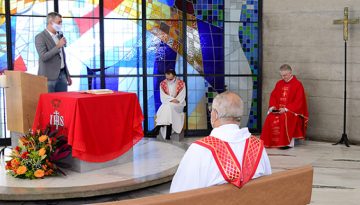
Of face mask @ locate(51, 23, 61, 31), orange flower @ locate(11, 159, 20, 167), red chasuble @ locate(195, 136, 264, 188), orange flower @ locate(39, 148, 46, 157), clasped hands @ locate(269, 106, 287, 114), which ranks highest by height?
face mask @ locate(51, 23, 61, 31)

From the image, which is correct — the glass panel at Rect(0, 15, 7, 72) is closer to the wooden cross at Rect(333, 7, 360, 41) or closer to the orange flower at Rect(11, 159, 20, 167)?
the orange flower at Rect(11, 159, 20, 167)

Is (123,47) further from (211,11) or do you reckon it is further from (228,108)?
(228,108)

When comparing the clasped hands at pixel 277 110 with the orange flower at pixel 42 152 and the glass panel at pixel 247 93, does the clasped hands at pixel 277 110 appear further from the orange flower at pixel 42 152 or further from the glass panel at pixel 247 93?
the orange flower at pixel 42 152

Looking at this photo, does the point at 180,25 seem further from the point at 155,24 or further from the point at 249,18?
the point at 249,18

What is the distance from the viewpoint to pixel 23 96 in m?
5.04

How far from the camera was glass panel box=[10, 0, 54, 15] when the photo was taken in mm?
7324

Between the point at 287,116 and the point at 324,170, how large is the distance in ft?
5.44

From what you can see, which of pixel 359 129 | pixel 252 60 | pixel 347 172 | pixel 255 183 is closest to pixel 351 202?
pixel 347 172

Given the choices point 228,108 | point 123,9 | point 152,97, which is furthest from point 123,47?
point 228,108

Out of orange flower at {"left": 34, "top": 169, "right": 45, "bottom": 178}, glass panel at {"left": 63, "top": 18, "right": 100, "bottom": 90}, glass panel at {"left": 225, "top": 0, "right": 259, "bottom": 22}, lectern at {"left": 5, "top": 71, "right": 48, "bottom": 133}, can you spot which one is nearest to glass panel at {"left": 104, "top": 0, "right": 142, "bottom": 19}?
glass panel at {"left": 63, "top": 18, "right": 100, "bottom": 90}

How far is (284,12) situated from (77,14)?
11.1 feet

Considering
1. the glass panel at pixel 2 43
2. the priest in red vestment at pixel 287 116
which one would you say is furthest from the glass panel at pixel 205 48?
the glass panel at pixel 2 43

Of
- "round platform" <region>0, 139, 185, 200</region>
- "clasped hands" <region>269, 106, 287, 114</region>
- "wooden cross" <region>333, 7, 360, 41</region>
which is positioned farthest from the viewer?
"clasped hands" <region>269, 106, 287, 114</region>

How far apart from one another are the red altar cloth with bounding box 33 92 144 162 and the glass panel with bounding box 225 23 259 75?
331 cm
